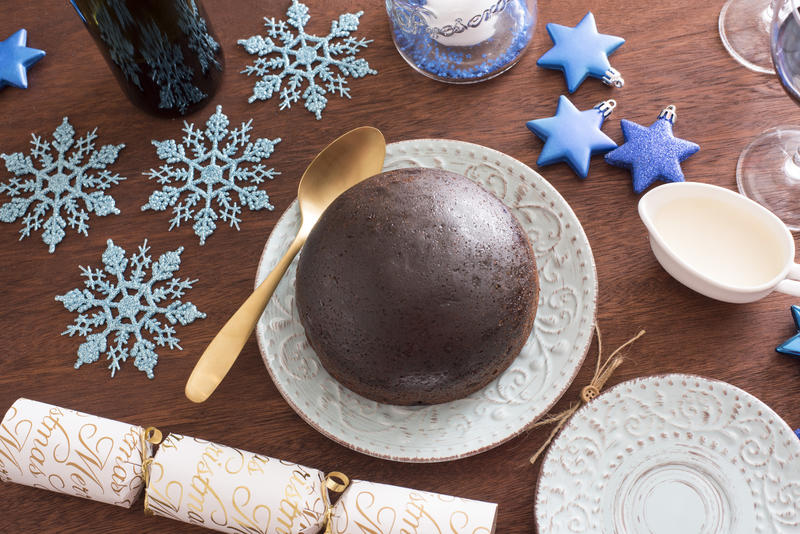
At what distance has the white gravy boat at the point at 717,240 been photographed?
2.48 ft

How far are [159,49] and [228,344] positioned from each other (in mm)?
364

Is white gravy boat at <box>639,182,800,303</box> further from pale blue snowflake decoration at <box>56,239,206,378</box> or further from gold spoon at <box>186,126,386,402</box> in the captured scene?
pale blue snowflake decoration at <box>56,239,206,378</box>

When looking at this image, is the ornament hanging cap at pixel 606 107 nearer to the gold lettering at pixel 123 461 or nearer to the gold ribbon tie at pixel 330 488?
the gold ribbon tie at pixel 330 488

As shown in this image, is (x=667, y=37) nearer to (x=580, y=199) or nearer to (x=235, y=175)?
(x=580, y=199)

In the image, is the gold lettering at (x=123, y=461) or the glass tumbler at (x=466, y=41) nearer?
the gold lettering at (x=123, y=461)

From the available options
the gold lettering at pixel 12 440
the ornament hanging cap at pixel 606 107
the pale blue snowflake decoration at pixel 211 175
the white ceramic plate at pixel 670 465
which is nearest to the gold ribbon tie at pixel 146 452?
the gold lettering at pixel 12 440

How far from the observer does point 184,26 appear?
84 centimetres

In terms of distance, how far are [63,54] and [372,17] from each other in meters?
0.45

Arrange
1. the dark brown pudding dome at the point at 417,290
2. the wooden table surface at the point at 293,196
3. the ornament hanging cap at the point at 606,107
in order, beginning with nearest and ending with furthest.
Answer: the dark brown pudding dome at the point at 417,290, the wooden table surface at the point at 293,196, the ornament hanging cap at the point at 606,107

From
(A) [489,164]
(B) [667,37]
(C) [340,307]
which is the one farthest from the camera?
(B) [667,37]

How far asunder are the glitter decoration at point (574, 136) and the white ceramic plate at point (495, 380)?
3.3 inches

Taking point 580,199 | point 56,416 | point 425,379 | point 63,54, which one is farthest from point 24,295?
point 580,199

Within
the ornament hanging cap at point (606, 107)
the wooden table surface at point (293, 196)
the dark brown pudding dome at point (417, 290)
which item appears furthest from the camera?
the ornament hanging cap at point (606, 107)

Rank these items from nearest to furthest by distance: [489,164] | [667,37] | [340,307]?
[340,307]
[489,164]
[667,37]
